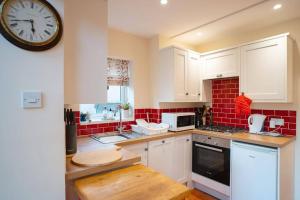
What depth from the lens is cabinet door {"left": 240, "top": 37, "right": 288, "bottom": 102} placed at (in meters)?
2.07

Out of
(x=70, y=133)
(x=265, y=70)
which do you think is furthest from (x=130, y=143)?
(x=265, y=70)

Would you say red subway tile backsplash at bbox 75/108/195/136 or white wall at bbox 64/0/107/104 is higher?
white wall at bbox 64/0/107/104

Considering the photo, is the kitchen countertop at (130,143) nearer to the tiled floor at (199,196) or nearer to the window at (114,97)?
the window at (114,97)

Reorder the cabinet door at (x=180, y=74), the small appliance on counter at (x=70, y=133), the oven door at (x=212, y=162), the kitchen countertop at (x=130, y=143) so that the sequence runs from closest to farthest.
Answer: the kitchen countertop at (x=130, y=143)
the small appliance on counter at (x=70, y=133)
the oven door at (x=212, y=162)
the cabinet door at (x=180, y=74)

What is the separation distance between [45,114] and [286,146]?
245cm

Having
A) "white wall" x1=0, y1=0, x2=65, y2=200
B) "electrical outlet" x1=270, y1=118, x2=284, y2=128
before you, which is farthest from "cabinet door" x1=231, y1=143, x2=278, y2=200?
"white wall" x1=0, y1=0, x2=65, y2=200

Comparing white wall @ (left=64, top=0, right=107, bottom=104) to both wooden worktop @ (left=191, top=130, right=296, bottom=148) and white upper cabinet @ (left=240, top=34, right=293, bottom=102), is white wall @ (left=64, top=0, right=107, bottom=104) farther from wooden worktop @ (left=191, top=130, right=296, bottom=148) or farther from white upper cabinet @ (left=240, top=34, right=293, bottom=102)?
white upper cabinet @ (left=240, top=34, right=293, bottom=102)

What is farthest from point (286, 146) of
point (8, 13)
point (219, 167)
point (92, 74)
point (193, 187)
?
point (8, 13)

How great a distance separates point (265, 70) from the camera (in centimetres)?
221

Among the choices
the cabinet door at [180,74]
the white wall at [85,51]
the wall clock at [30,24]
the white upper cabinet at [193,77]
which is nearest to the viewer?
the wall clock at [30,24]

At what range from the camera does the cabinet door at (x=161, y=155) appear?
2.23 metres

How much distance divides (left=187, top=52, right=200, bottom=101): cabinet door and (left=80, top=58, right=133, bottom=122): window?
39.5 inches

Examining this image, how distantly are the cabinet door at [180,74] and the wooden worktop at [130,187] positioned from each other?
1.59 metres

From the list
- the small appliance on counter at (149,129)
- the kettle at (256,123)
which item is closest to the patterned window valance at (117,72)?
the small appliance on counter at (149,129)
